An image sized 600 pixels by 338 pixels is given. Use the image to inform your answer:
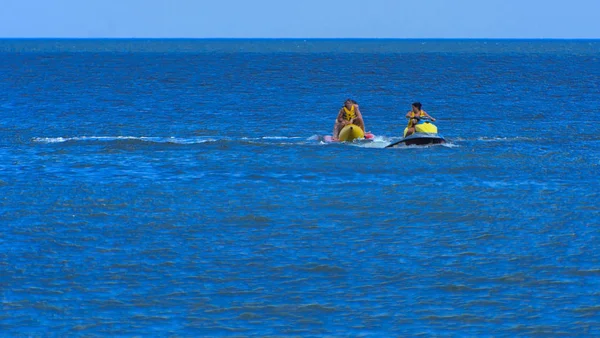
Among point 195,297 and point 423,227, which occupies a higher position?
point 423,227

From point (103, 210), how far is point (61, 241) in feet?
10.3

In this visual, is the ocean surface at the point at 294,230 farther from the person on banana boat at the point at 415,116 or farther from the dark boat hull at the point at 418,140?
the person on banana boat at the point at 415,116

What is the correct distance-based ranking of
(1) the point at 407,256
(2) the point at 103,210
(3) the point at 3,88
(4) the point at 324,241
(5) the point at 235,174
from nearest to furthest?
1. (1) the point at 407,256
2. (4) the point at 324,241
3. (2) the point at 103,210
4. (5) the point at 235,174
5. (3) the point at 3,88

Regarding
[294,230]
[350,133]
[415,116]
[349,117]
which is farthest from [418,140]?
[294,230]

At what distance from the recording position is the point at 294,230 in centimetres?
2150

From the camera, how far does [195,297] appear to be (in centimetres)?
1680

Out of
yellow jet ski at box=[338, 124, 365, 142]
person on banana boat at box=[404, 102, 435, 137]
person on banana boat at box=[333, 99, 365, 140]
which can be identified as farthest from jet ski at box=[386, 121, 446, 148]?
person on banana boat at box=[333, 99, 365, 140]

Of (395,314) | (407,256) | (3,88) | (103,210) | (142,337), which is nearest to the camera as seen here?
(142,337)

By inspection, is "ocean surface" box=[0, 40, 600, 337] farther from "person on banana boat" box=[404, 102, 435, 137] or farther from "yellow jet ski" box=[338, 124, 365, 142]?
"person on banana boat" box=[404, 102, 435, 137]

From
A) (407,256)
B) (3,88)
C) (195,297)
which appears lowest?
(195,297)

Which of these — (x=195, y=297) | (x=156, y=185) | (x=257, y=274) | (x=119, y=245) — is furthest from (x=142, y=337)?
(x=156, y=185)

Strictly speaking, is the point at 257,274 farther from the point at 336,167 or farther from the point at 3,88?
the point at 3,88

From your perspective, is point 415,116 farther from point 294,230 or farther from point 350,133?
point 294,230

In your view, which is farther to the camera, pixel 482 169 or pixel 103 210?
pixel 482 169
